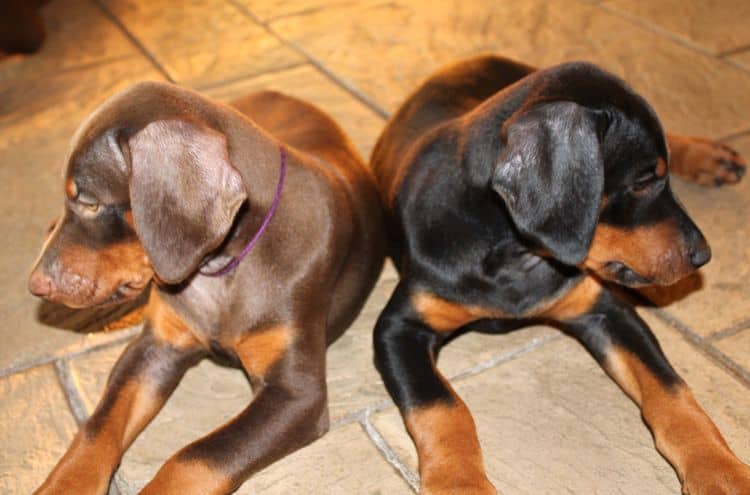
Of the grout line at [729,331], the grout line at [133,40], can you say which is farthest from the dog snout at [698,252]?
the grout line at [133,40]

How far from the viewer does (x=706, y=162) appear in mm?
5410

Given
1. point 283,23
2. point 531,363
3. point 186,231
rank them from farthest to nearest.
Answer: point 283,23
point 531,363
point 186,231

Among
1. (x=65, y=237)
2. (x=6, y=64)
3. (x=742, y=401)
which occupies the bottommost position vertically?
(x=6, y=64)

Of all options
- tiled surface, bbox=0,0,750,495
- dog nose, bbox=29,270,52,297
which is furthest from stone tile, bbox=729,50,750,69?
dog nose, bbox=29,270,52,297

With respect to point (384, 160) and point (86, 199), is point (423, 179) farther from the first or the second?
point (86, 199)

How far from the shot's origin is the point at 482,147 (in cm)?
374

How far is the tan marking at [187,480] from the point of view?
3.47 metres

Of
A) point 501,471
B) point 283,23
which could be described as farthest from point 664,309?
point 283,23

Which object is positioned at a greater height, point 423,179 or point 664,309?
point 423,179

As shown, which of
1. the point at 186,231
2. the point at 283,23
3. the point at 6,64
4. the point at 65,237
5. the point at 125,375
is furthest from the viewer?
the point at 283,23

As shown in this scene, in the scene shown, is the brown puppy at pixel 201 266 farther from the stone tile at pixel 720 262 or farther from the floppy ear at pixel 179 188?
the stone tile at pixel 720 262

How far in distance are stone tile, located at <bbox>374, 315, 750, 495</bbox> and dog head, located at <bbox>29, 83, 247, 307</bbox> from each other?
4.11 ft

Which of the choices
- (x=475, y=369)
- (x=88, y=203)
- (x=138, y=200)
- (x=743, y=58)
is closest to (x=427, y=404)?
(x=475, y=369)

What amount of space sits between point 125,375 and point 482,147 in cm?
173
